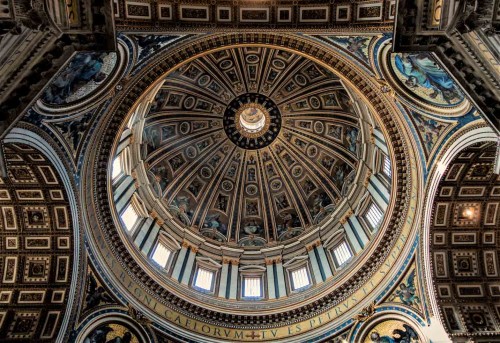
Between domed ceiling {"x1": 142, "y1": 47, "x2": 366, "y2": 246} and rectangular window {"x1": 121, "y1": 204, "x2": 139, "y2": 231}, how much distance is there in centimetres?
362

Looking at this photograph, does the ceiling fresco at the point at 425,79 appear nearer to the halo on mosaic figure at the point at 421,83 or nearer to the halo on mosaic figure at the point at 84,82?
the halo on mosaic figure at the point at 421,83

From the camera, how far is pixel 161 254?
23.7m

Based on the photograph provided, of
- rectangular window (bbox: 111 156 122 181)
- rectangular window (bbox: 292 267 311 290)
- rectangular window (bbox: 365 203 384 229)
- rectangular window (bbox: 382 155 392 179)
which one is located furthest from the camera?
rectangular window (bbox: 292 267 311 290)

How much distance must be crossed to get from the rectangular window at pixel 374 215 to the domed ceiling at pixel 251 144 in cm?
389

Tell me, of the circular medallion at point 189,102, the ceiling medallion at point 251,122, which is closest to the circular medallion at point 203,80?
the circular medallion at point 189,102

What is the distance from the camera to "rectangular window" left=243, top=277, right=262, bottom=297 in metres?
23.8

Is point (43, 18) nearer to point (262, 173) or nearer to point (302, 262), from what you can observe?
point (302, 262)

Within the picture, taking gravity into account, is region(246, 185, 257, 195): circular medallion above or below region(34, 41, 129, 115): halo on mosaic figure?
above

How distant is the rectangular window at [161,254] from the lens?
23062mm

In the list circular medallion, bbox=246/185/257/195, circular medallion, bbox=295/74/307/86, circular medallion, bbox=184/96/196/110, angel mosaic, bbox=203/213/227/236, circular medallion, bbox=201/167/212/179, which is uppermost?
circular medallion, bbox=295/74/307/86

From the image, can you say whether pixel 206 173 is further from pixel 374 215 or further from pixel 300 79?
pixel 374 215

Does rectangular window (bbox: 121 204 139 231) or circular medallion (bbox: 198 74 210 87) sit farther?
circular medallion (bbox: 198 74 210 87)

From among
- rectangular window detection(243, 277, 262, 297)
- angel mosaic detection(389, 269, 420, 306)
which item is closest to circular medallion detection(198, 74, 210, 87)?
rectangular window detection(243, 277, 262, 297)

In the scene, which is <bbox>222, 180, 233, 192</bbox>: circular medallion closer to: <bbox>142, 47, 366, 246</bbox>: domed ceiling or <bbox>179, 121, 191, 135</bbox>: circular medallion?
<bbox>142, 47, 366, 246</bbox>: domed ceiling
